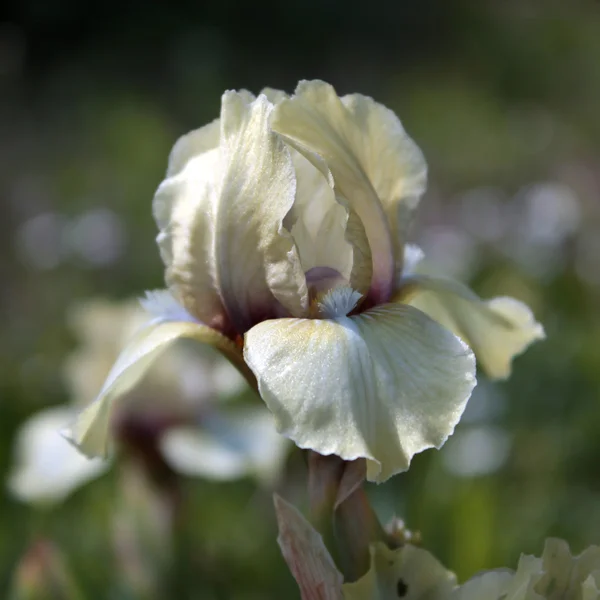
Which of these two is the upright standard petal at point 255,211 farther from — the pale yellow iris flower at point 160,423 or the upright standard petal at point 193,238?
the pale yellow iris flower at point 160,423

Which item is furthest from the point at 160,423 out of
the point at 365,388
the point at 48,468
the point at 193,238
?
the point at 365,388

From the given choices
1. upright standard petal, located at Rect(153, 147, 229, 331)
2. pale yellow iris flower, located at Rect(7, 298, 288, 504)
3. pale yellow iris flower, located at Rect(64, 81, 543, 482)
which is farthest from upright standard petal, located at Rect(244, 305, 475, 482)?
pale yellow iris flower, located at Rect(7, 298, 288, 504)

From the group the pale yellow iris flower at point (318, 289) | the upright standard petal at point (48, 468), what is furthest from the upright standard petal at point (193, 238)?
the upright standard petal at point (48, 468)

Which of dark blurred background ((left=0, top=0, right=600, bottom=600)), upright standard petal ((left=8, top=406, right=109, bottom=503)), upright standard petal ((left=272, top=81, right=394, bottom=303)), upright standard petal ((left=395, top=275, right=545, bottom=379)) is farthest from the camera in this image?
dark blurred background ((left=0, top=0, right=600, bottom=600))

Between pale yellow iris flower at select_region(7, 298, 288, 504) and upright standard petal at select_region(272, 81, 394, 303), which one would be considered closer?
upright standard petal at select_region(272, 81, 394, 303)

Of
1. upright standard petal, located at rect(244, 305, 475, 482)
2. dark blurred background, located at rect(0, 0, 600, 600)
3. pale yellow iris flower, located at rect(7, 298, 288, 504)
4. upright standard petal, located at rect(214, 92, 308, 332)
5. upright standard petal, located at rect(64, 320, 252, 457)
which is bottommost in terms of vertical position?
dark blurred background, located at rect(0, 0, 600, 600)

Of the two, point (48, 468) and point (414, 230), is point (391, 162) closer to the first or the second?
point (48, 468)

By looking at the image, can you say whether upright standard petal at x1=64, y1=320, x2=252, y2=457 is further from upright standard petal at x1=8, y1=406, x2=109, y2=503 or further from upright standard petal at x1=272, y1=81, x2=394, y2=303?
upright standard petal at x1=8, y1=406, x2=109, y2=503

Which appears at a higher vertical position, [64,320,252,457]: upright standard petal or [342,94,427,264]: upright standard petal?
[342,94,427,264]: upright standard petal
